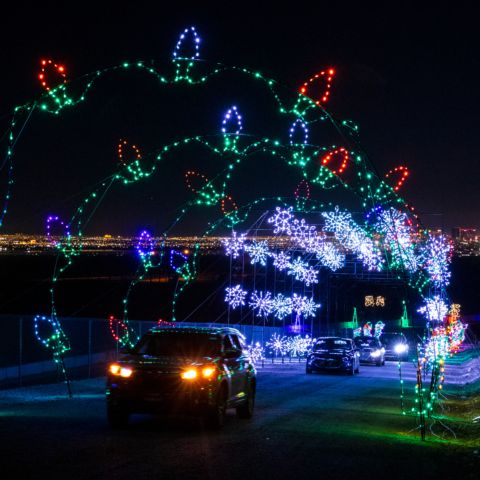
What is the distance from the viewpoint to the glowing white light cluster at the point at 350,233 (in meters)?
36.0

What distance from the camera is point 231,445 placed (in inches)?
473

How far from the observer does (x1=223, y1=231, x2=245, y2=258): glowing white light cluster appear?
34.8 meters

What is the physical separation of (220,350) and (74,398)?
5.07 meters

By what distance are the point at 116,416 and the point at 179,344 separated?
225cm

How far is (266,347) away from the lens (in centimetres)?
4184

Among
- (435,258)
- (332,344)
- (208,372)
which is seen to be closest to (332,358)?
(332,344)

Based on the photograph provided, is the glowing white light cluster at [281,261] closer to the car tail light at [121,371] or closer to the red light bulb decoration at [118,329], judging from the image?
the red light bulb decoration at [118,329]

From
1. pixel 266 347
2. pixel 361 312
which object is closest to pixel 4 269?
pixel 361 312

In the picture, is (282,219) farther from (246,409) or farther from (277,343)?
(246,409)

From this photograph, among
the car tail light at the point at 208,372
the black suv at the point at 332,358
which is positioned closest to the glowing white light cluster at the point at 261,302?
the black suv at the point at 332,358

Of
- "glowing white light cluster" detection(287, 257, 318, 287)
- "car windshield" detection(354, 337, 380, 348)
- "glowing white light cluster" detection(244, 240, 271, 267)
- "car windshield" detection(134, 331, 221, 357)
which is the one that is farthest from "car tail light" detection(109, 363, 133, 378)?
"car windshield" detection(354, 337, 380, 348)

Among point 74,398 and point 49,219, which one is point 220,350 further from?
point 49,219

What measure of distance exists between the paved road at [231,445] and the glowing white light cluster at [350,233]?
1773 centimetres

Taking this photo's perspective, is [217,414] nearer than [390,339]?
Yes
